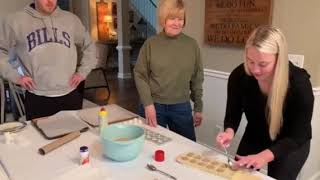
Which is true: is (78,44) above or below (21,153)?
above

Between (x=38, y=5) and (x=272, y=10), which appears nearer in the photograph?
(x=38, y=5)

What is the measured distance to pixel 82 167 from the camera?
1.14 metres

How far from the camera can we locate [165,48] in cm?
177

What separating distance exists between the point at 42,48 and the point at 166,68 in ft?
2.38

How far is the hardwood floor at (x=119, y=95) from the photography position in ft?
15.2

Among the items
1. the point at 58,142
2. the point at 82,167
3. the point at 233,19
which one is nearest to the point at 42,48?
the point at 58,142

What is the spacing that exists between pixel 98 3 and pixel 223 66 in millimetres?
5578

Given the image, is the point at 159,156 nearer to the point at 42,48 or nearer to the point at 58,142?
the point at 58,142

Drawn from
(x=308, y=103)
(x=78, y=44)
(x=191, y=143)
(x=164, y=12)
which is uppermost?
(x=164, y=12)

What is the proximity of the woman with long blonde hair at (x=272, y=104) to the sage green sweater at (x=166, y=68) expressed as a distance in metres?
0.39

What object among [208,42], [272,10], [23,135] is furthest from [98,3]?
[23,135]

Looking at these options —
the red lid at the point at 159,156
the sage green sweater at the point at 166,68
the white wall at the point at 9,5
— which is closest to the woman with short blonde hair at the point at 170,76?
the sage green sweater at the point at 166,68

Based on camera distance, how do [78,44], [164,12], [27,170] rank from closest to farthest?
[27,170]
[164,12]
[78,44]

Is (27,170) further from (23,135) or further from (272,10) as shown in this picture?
(272,10)
